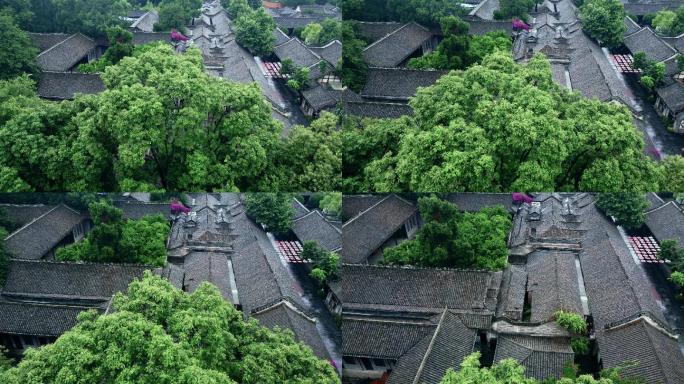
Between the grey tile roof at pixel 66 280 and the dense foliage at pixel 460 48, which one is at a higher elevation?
the dense foliage at pixel 460 48

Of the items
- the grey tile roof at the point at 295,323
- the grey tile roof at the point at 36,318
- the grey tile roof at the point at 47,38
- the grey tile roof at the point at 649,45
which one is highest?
the grey tile roof at the point at 649,45

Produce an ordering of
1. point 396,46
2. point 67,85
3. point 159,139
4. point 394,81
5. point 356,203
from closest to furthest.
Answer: point 159,139 → point 356,203 → point 67,85 → point 394,81 → point 396,46

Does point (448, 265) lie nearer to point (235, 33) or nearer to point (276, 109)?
point (276, 109)

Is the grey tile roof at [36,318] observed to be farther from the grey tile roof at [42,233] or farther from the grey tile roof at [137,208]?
the grey tile roof at [137,208]

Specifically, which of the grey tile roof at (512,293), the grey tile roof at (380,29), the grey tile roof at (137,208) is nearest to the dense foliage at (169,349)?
the grey tile roof at (137,208)

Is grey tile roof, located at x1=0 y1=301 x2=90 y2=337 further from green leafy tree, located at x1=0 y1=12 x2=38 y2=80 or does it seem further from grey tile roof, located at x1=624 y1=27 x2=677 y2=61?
grey tile roof, located at x1=624 y1=27 x2=677 y2=61

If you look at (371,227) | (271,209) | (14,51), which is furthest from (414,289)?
(14,51)

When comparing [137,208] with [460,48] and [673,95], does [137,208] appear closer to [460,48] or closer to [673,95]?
[460,48]
